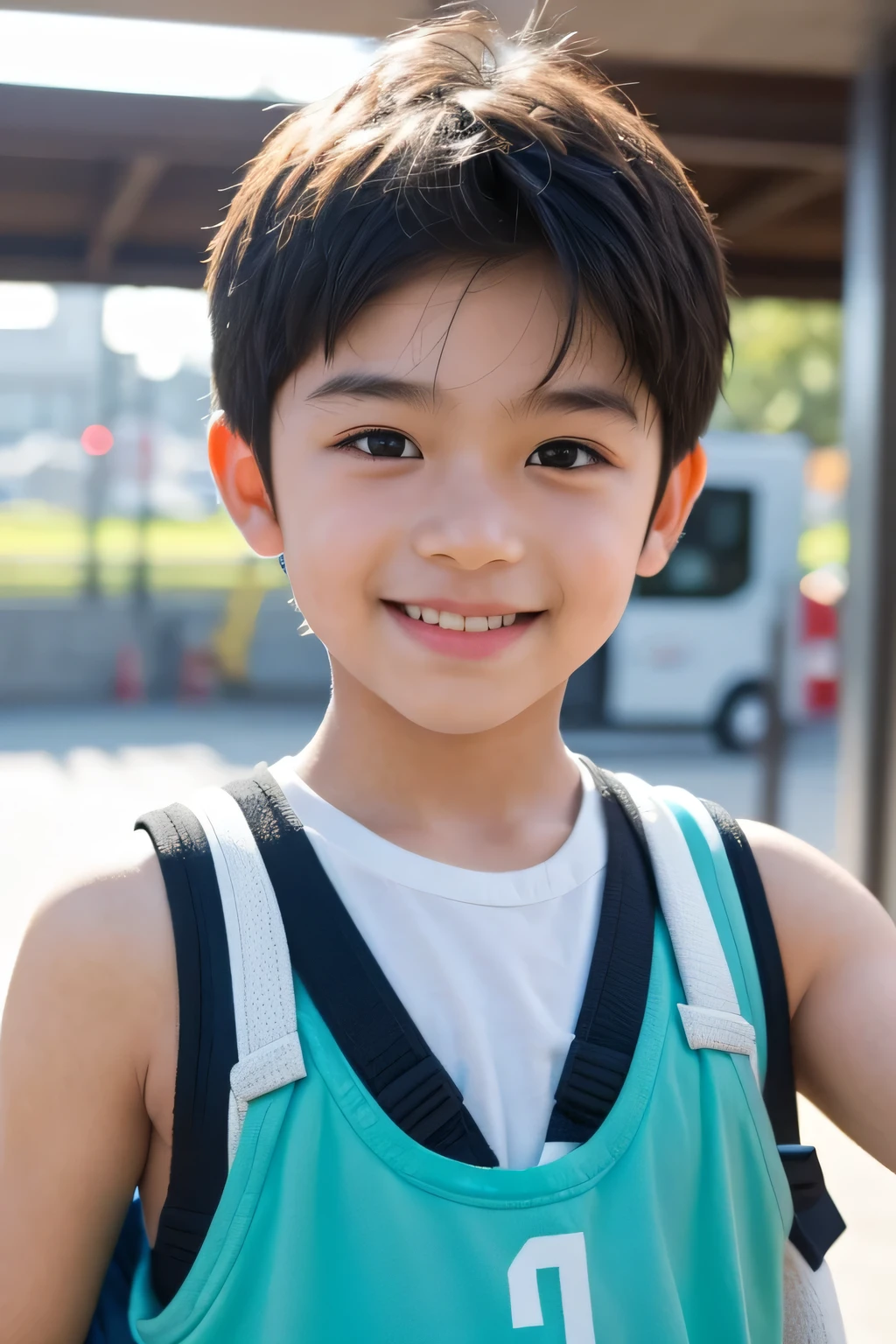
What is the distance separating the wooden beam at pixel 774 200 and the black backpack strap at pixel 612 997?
3.52 meters

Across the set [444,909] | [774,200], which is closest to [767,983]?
[444,909]

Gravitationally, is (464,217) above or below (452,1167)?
above

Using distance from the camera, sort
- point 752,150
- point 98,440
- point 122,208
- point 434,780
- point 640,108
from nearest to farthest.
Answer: point 434,780 < point 640,108 < point 752,150 < point 122,208 < point 98,440

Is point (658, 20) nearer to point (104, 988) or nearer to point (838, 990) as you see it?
point (838, 990)

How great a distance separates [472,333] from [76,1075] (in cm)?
60

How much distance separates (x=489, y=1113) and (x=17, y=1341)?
0.38 meters

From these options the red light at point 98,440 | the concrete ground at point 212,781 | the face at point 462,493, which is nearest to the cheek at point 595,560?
the face at point 462,493

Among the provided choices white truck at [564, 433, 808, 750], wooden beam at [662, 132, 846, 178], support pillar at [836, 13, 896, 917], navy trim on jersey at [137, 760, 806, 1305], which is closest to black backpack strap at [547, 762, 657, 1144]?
navy trim on jersey at [137, 760, 806, 1305]

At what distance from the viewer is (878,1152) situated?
105 centimetres

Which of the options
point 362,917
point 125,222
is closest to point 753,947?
point 362,917

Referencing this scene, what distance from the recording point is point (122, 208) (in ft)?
14.5

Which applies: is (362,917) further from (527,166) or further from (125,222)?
(125,222)

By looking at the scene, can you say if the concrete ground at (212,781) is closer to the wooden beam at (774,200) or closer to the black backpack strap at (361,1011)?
the black backpack strap at (361,1011)

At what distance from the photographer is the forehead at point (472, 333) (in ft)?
3.06
